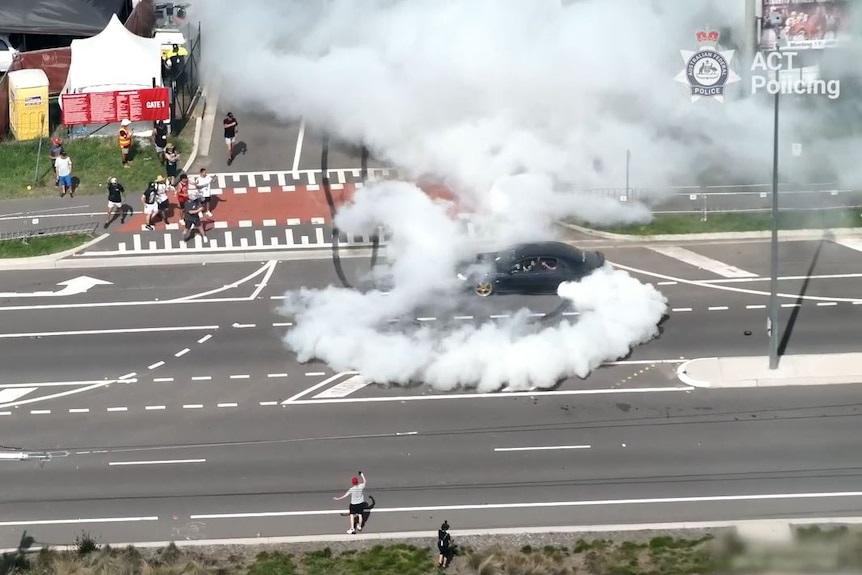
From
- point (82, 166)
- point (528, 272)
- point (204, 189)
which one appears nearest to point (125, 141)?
point (82, 166)

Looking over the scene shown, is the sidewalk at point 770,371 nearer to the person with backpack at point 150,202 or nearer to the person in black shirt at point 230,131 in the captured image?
the person with backpack at point 150,202

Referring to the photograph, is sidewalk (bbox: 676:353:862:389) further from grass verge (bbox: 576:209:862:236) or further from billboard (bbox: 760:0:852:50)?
billboard (bbox: 760:0:852:50)

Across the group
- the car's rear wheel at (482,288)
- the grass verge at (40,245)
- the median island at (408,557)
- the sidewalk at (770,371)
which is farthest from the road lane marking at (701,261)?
the grass verge at (40,245)

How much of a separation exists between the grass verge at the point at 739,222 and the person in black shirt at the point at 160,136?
43.9 feet

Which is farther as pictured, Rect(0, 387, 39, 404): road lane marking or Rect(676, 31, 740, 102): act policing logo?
Rect(676, 31, 740, 102): act policing logo

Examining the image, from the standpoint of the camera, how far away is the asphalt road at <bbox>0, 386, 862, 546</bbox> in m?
23.2

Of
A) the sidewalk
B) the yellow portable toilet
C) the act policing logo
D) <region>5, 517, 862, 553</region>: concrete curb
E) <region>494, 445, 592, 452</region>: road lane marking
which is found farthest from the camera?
the yellow portable toilet

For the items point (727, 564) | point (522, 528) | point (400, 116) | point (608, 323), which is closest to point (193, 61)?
point (400, 116)

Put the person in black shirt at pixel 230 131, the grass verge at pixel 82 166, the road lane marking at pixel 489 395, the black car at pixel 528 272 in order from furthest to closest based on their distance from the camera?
the person in black shirt at pixel 230 131
the grass verge at pixel 82 166
the black car at pixel 528 272
the road lane marking at pixel 489 395

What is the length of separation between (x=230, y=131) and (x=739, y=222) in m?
15.1

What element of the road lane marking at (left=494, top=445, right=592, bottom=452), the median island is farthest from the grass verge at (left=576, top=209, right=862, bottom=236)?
the median island

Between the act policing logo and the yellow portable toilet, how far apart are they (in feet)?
64.3

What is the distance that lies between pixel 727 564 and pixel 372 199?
61.8 feet

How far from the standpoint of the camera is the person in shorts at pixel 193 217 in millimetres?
35812
